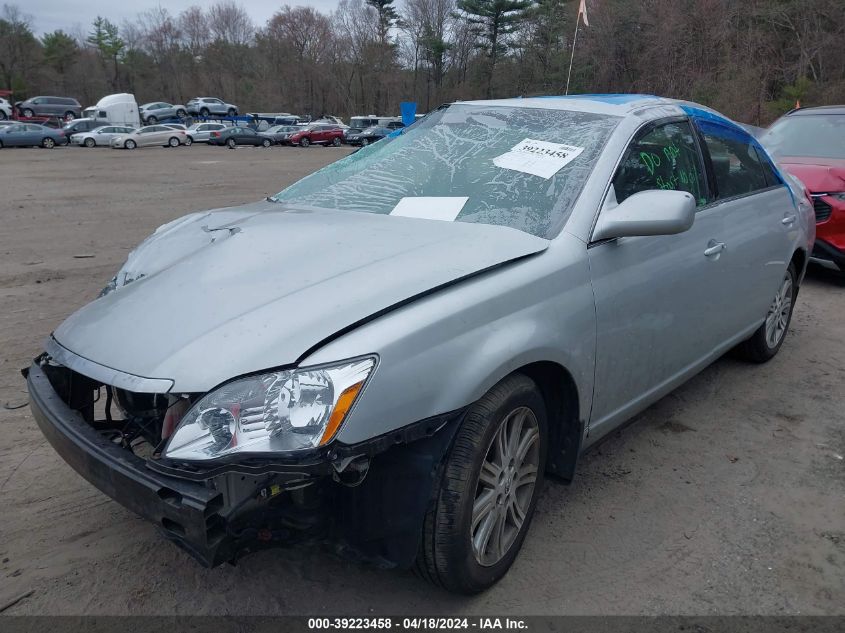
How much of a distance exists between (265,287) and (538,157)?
55.9 inches

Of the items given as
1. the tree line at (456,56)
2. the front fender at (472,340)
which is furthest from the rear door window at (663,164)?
the tree line at (456,56)

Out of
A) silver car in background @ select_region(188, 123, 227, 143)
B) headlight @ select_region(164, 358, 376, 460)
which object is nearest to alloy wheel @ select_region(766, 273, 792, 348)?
headlight @ select_region(164, 358, 376, 460)

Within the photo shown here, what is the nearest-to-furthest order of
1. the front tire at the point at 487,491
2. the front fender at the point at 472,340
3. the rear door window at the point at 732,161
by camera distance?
the front fender at the point at 472,340 < the front tire at the point at 487,491 < the rear door window at the point at 732,161

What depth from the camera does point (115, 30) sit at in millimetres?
85750

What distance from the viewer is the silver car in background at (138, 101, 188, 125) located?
177 feet

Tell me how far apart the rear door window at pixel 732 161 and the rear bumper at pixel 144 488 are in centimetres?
302

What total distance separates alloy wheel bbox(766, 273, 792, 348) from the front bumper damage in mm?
3318

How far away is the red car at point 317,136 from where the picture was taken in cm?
4181

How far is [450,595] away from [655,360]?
55.4 inches

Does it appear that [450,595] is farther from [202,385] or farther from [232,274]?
[232,274]

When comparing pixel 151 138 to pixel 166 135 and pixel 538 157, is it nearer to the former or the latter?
pixel 166 135

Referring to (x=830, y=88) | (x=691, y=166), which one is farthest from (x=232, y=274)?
(x=830, y=88)

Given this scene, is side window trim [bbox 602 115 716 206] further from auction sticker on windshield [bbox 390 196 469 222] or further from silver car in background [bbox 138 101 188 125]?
silver car in background [bbox 138 101 188 125]

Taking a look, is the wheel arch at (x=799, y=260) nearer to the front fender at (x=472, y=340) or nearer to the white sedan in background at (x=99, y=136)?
the front fender at (x=472, y=340)
